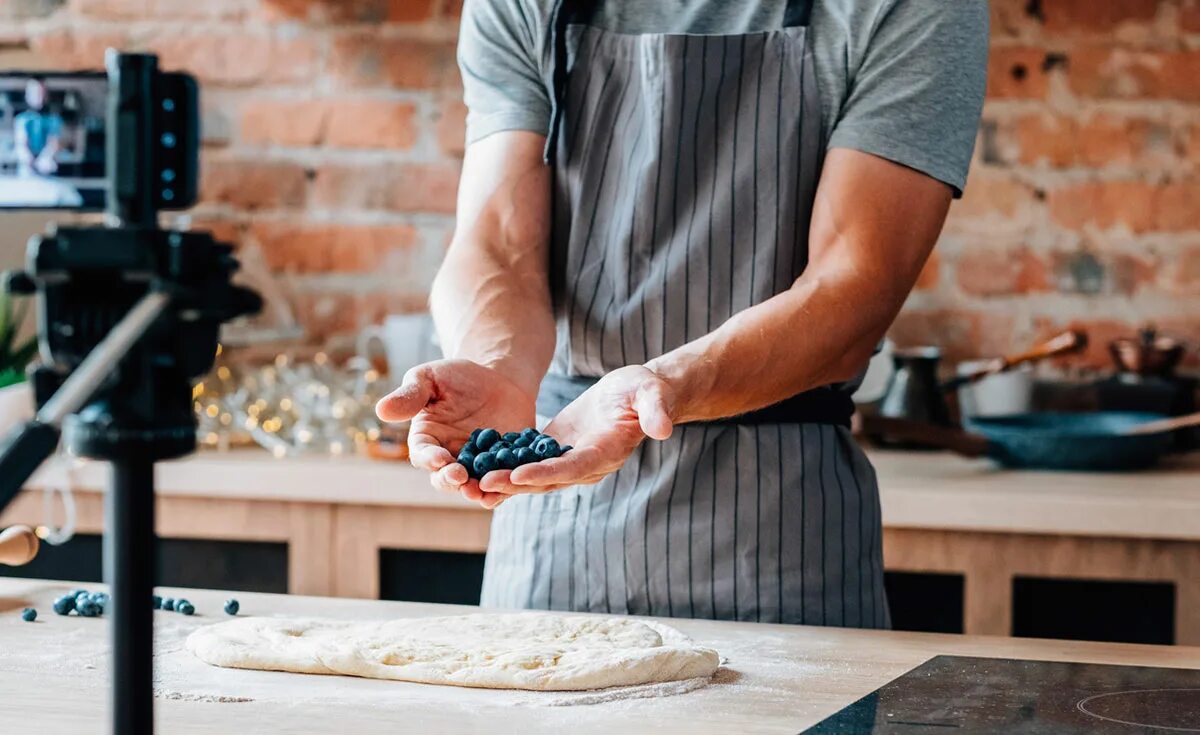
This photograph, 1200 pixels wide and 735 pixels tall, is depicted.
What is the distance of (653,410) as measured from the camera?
1.11m

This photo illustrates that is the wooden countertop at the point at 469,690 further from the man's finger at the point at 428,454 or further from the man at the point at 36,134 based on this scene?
the man at the point at 36,134

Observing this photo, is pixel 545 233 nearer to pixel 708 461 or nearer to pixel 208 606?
pixel 708 461

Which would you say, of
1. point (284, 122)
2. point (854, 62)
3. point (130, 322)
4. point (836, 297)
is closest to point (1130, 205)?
point (854, 62)

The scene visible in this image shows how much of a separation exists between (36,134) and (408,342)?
806mm

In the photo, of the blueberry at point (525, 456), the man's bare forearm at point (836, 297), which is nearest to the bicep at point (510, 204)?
the man's bare forearm at point (836, 297)

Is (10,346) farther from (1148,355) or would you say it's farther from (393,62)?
(1148,355)

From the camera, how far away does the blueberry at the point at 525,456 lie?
1.15 meters

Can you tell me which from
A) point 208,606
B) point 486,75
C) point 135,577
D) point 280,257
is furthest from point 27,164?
point 135,577

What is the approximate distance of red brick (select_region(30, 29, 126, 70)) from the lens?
2752mm

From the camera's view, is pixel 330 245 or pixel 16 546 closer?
pixel 16 546

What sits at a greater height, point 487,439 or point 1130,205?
point 1130,205

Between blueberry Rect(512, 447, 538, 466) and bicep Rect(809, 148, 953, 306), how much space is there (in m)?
0.40

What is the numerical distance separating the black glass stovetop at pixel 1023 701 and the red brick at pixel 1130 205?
4.83 ft

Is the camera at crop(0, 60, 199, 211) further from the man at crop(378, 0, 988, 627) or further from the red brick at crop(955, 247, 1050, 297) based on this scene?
the red brick at crop(955, 247, 1050, 297)
